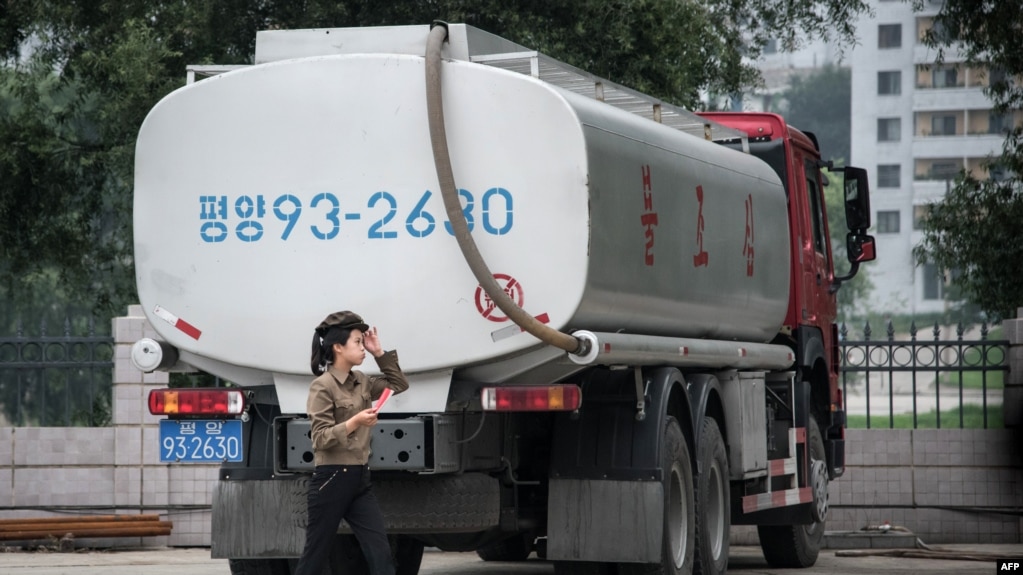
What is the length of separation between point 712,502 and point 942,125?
4035 inches

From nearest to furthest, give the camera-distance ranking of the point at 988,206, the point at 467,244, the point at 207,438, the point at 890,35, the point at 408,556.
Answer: the point at 467,244, the point at 207,438, the point at 408,556, the point at 988,206, the point at 890,35

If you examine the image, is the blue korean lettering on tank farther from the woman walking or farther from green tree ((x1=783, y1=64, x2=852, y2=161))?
green tree ((x1=783, y1=64, x2=852, y2=161))

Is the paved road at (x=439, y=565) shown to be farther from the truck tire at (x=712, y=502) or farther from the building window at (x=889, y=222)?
the building window at (x=889, y=222)

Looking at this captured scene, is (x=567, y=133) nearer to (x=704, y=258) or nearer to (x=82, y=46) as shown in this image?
(x=704, y=258)

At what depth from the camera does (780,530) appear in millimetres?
12719

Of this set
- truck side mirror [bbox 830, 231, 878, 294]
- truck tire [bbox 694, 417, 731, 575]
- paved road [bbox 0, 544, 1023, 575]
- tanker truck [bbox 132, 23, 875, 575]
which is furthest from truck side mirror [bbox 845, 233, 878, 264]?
tanker truck [bbox 132, 23, 875, 575]

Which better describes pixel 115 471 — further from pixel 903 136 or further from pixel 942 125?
pixel 903 136

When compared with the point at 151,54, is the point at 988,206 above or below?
below

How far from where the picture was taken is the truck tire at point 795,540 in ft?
41.8

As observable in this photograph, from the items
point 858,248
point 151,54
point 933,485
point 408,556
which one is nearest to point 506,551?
point 408,556

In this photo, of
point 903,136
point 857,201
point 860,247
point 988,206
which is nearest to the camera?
point 857,201

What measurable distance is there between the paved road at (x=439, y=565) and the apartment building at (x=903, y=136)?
95.3 meters

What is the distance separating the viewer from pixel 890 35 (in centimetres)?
11231

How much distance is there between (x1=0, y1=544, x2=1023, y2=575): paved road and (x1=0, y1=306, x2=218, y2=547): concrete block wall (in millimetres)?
385
